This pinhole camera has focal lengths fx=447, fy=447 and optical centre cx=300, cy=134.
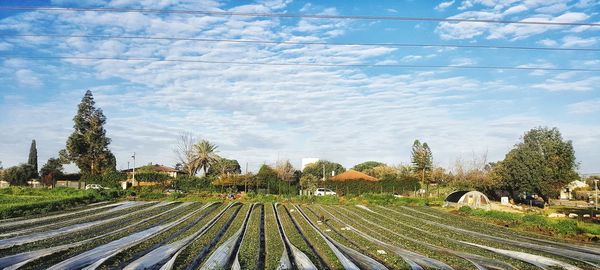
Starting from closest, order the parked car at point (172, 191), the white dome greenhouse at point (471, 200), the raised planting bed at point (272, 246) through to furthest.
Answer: the raised planting bed at point (272, 246) → the white dome greenhouse at point (471, 200) → the parked car at point (172, 191)

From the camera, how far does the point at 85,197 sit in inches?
1345

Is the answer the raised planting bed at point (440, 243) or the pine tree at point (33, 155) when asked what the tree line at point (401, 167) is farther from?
the raised planting bed at point (440, 243)

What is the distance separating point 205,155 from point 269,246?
49.0m

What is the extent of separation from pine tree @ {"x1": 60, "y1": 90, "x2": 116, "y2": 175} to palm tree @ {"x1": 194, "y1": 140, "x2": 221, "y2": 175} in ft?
36.3

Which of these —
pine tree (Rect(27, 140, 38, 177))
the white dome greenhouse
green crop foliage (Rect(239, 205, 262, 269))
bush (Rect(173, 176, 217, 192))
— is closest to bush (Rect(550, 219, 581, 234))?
green crop foliage (Rect(239, 205, 262, 269))

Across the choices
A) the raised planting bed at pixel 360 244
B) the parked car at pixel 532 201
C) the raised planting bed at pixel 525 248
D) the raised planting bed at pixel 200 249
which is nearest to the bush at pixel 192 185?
the raised planting bed at pixel 360 244

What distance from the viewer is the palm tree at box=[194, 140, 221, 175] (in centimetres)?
6128

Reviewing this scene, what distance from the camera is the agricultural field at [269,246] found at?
11031mm

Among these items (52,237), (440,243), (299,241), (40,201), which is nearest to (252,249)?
(299,241)

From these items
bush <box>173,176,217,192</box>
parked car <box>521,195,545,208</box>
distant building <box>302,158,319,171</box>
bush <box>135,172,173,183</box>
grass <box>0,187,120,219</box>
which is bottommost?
parked car <box>521,195,545,208</box>

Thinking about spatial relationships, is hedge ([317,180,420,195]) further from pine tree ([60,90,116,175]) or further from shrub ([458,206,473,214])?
pine tree ([60,90,116,175])

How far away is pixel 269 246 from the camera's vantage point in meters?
13.8

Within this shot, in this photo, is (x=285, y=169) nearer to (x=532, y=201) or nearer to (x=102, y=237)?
(x=532, y=201)

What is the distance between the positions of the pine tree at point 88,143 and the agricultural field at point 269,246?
3668cm
